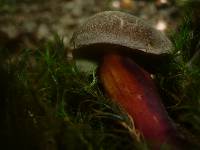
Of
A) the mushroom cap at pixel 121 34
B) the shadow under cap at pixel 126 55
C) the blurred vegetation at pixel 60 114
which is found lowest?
the blurred vegetation at pixel 60 114

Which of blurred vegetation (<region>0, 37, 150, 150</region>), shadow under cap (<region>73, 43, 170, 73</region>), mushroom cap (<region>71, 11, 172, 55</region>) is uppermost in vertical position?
mushroom cap (<region>71, 11, 172, 55</region>)

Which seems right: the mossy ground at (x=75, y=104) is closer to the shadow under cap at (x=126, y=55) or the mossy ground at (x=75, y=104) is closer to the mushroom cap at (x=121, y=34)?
the shadow under cap at (x=126, y=55)

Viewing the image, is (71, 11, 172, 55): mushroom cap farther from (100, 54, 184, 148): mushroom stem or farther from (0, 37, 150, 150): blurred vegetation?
(0, 37, 150, 150): blurred vegetation

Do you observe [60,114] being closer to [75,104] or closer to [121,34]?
[75,104]

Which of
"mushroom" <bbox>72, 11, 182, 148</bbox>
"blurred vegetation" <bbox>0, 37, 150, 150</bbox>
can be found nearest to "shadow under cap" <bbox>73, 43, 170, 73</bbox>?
"mushroom" <bbox>72, 11, 182, 148</bbox>

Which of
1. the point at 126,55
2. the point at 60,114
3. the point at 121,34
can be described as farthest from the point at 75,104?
the point at 121,34

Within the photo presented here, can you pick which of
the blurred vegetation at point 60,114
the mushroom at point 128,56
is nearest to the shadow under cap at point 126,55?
the mushroom at point 128,56

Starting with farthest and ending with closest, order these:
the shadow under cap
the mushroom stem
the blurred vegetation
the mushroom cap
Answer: the shadow under cap, the mushroom cap, the mushroom stem, the blurred vegetation
